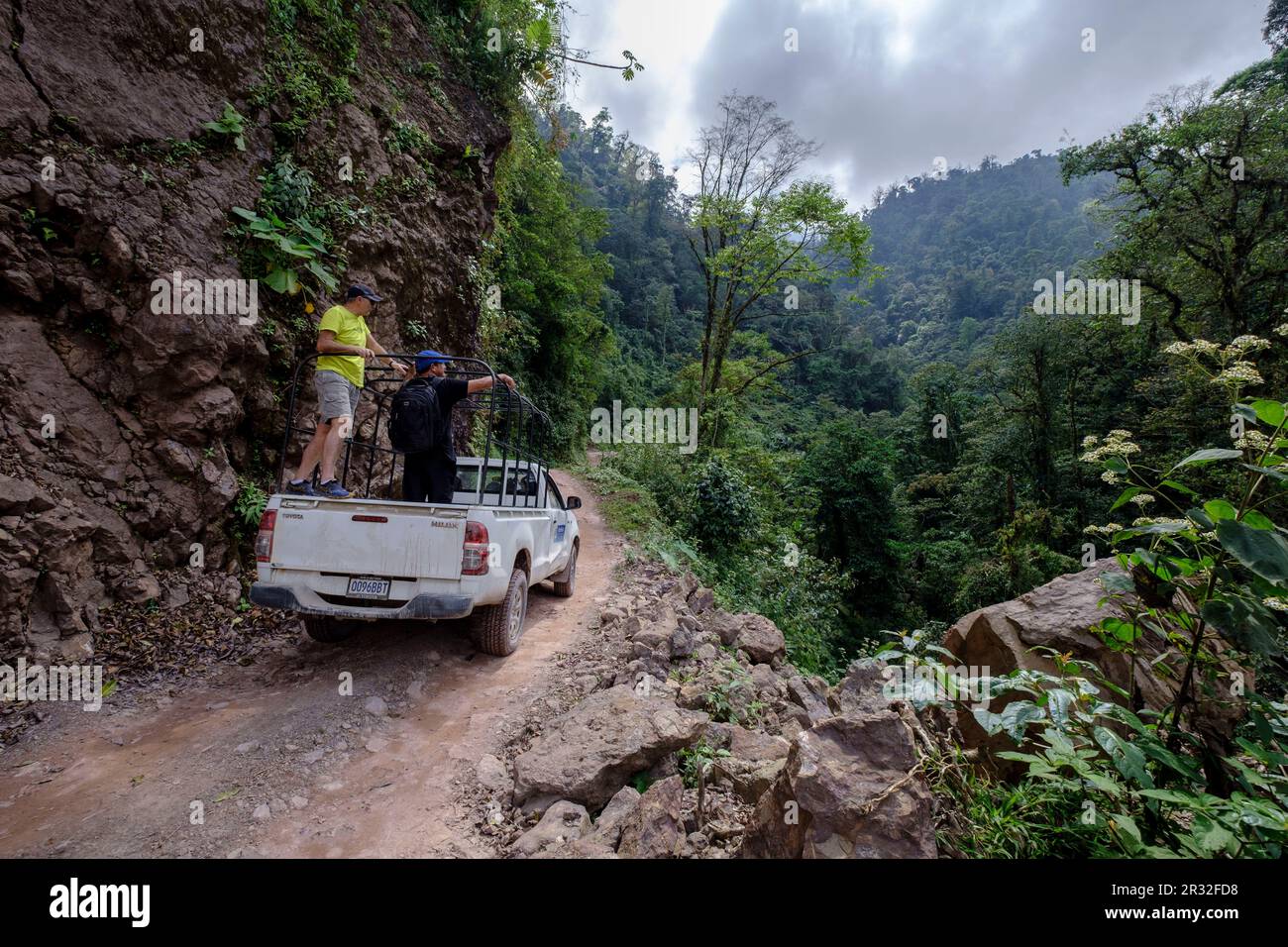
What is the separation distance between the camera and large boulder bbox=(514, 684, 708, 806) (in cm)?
273

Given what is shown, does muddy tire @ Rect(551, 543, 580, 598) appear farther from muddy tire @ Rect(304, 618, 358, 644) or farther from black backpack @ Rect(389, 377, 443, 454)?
black backpack @ Rect(389, 377, 443, 454)

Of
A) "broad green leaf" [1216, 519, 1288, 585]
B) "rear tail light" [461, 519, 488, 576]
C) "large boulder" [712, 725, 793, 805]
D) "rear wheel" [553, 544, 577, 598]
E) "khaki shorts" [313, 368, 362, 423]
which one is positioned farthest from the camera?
"rear wheel" [553, 544, 577, 598]

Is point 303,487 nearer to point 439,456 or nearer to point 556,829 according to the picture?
point 439,456

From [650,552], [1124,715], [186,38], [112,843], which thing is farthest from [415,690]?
[186,38]

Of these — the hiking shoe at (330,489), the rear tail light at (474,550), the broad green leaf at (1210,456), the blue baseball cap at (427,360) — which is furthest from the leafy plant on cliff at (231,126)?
the broad green leaf at (1210,456)

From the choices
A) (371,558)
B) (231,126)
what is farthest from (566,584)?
(231,126)

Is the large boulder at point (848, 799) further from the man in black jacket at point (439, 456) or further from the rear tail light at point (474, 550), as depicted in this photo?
the man in black jacket at point (439, 456)

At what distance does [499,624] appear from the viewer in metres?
4.34

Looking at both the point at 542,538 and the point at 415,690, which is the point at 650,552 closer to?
the point at 542,538

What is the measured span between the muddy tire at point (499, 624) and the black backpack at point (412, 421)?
4.63 ft

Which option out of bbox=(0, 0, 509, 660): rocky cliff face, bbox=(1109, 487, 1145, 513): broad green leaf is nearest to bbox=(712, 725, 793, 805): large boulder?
bbox=(1109, 487, 1145, 513): broad green leaf

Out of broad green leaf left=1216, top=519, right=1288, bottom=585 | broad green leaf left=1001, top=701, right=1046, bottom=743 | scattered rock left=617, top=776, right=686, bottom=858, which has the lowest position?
scattered rock left=617, top=776, right=686, bottom=858

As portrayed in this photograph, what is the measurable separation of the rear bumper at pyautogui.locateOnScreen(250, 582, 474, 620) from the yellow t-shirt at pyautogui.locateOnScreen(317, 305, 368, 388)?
6.51ft

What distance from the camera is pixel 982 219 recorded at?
112 metres
